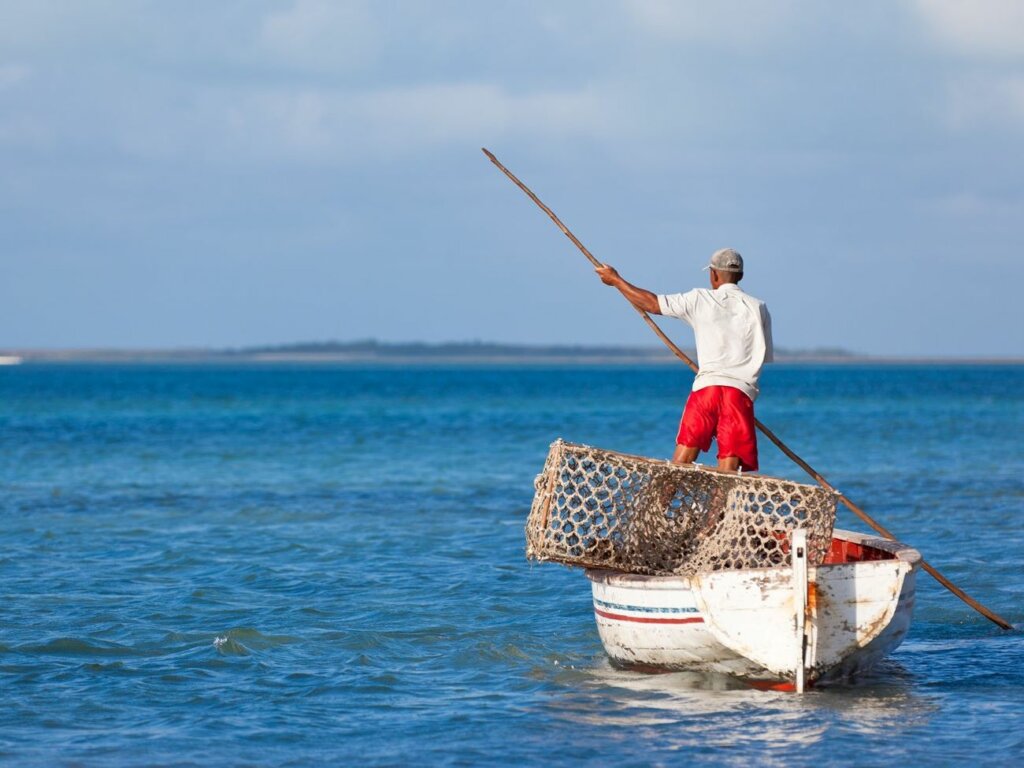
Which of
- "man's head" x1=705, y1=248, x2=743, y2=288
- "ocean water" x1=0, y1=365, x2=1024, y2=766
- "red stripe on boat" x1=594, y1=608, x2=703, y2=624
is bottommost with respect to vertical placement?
"ocean water" x1=0, y1=365, x2=1024, y2=766

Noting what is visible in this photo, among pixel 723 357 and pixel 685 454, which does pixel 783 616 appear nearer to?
pixel 685 454

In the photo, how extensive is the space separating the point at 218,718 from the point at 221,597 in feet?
13.7

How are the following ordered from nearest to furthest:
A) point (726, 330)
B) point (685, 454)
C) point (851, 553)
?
point (726, 330) → point (685, 454) → point (851, 553)

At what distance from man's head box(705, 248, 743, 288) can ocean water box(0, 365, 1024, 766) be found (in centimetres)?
259

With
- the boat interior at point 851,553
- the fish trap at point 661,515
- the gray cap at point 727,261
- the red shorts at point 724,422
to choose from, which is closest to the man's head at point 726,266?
the gray cap at point 727,261

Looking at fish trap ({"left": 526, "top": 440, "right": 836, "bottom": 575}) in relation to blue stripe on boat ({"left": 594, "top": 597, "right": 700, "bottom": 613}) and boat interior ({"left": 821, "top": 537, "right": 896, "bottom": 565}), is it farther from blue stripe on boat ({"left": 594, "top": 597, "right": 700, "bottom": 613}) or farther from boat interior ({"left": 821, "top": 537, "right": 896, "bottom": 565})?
boat interior ({"left": 821, "top": 537, "right": 896, "bottom": 565})

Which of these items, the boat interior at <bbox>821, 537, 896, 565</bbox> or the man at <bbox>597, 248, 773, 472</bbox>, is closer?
the man at <bbox>597, 248, 773, 472</bbox>

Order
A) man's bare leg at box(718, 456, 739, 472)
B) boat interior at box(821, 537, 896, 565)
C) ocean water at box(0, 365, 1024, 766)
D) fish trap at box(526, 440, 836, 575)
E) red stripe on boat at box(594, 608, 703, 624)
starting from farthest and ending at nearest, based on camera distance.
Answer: boat interior at box(821, 537, 896, 565)
man's bare leg at box(718, 456, 739, 472)
fish trap at box(526, 440, 836, 575)
red stripe on boat at box(594, 608, 703, 624)
ocean water at box(0, 365, 1024, 766)

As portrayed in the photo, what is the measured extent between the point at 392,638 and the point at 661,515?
2518mm

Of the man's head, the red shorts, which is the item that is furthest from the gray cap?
the red shorts

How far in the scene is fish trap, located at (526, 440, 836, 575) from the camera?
8883 mm

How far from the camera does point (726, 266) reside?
923 cm

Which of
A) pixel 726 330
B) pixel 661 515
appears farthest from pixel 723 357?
pixel 661 515

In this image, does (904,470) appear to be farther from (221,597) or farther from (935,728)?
(935,728)
